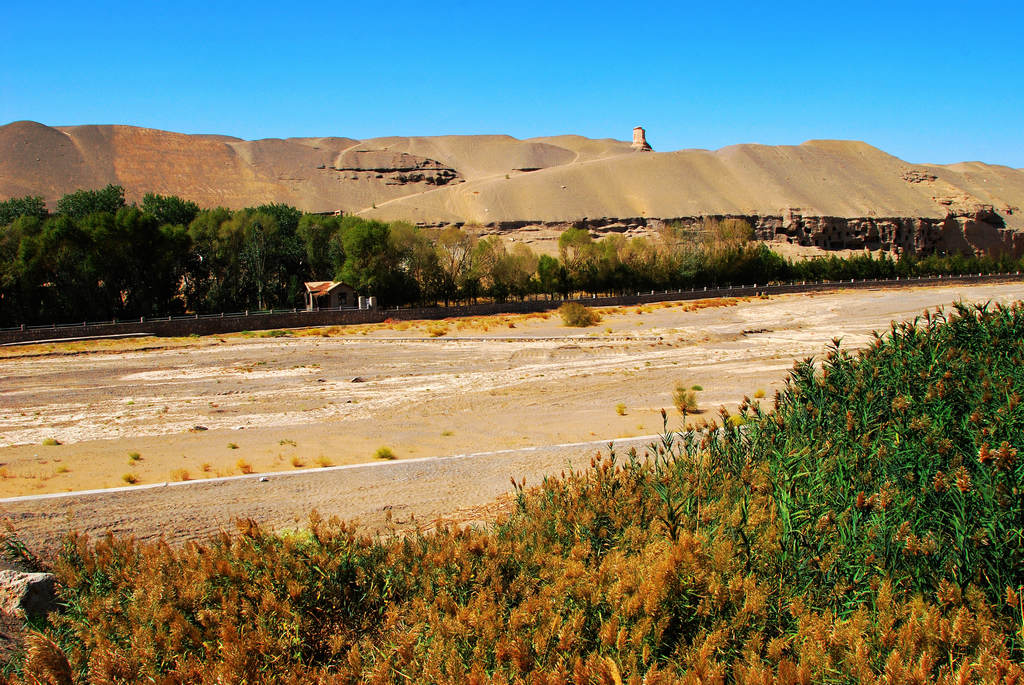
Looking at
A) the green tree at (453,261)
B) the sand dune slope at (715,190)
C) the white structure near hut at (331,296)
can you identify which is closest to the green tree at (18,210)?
the white structure near hut at (331,296)

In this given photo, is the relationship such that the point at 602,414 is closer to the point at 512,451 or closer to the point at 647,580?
the point at 512,451

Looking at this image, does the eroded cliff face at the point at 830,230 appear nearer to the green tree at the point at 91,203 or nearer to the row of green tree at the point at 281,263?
the row of green tree at the point at 281,263

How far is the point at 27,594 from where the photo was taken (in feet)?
18.0

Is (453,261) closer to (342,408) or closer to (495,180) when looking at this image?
(342,408)

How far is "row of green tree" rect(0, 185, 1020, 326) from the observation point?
151 ft

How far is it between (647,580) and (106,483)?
12.6 meters

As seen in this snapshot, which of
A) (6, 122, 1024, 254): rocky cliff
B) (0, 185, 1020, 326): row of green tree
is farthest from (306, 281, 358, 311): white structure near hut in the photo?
(6, 122, 1024, 254): rocky cliff

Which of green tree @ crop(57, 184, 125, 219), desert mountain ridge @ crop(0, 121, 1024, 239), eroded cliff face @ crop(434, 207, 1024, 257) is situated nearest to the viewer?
green tree @ crop(57, 184, 125, 219)

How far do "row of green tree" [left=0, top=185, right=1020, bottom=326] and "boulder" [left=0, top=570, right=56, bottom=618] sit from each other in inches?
1796

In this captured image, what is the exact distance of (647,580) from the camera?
165 inches

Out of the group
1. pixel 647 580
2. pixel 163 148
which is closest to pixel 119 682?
pixel 647 580

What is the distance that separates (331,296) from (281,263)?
11188 mm

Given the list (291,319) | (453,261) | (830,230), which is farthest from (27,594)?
(830,230)

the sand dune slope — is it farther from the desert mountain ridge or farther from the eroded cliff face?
the eroded cliff face
